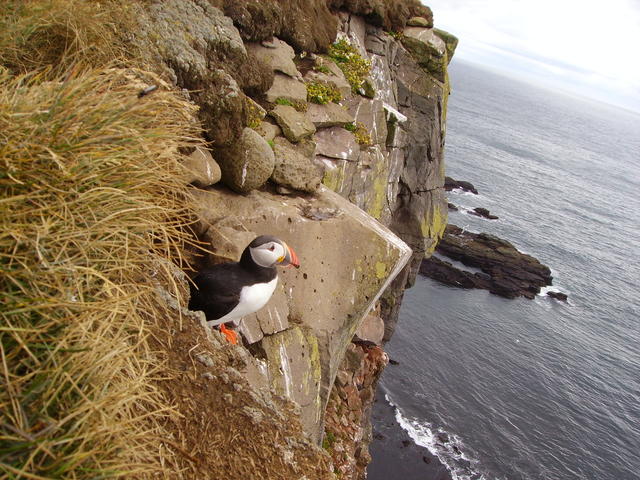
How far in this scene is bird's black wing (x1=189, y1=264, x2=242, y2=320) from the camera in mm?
5727

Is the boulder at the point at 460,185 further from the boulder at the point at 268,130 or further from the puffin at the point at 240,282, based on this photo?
the puffin at the point at 240,282

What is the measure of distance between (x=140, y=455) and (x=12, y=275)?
1238mm

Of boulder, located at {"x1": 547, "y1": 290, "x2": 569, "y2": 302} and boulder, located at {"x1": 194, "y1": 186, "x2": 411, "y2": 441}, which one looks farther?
boulder, located at {"x1": 547, "y1": 290, "x2": 569, "y2": 302}

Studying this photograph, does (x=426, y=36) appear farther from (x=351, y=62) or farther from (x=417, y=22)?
(x=351, y=62)

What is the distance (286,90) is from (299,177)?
3394mm

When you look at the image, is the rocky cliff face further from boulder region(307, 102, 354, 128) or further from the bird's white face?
the bird's white face

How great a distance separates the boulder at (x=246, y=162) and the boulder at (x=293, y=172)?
0.53 metres

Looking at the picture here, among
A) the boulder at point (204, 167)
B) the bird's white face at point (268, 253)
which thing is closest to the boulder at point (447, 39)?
the boulder at point (204, 167)

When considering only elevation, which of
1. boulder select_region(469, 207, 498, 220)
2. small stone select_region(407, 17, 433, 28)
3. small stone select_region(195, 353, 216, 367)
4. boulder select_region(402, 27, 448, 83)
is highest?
small stone select_region(407, 17, 433, 28)

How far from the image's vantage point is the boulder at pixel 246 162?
25.3 ft

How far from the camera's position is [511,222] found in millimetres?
53875

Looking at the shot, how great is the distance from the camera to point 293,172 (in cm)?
886

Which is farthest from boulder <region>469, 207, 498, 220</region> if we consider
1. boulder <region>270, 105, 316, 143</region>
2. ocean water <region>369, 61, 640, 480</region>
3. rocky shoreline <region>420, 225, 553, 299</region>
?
boulder <region>270, 105, 316, 143</region>

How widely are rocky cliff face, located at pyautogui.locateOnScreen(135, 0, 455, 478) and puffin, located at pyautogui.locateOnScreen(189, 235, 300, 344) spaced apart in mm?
517
